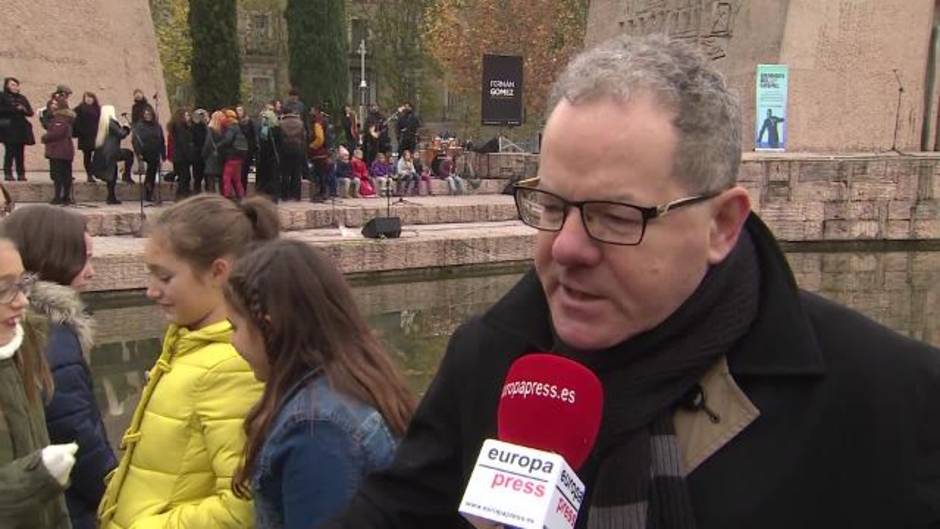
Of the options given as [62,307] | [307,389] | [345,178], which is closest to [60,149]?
[345,178]

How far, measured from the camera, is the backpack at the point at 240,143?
14.1m

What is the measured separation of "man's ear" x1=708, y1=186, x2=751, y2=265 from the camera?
4.37 feet

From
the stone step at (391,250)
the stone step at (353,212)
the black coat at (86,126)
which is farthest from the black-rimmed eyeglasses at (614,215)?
the black coat at (86,126)

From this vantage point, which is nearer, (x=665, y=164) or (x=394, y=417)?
(x=665, y=164)

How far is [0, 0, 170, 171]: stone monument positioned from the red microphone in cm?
1551

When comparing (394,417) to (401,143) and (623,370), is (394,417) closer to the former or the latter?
(623,370)

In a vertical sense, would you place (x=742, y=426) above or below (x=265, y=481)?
above

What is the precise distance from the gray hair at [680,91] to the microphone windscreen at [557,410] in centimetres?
31

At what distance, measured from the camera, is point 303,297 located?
221cm

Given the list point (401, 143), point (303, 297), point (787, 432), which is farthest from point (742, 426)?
point (401, 143)

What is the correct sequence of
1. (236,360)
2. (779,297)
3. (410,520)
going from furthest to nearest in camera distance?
1. (236,360)
2. (410,520)
3. (779,297)

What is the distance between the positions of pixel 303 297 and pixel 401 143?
17757 millimetres

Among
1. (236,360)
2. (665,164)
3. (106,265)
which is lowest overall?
(106,265)

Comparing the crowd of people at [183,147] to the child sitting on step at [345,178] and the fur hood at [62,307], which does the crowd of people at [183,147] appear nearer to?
the child sitting on step at [345,178]
